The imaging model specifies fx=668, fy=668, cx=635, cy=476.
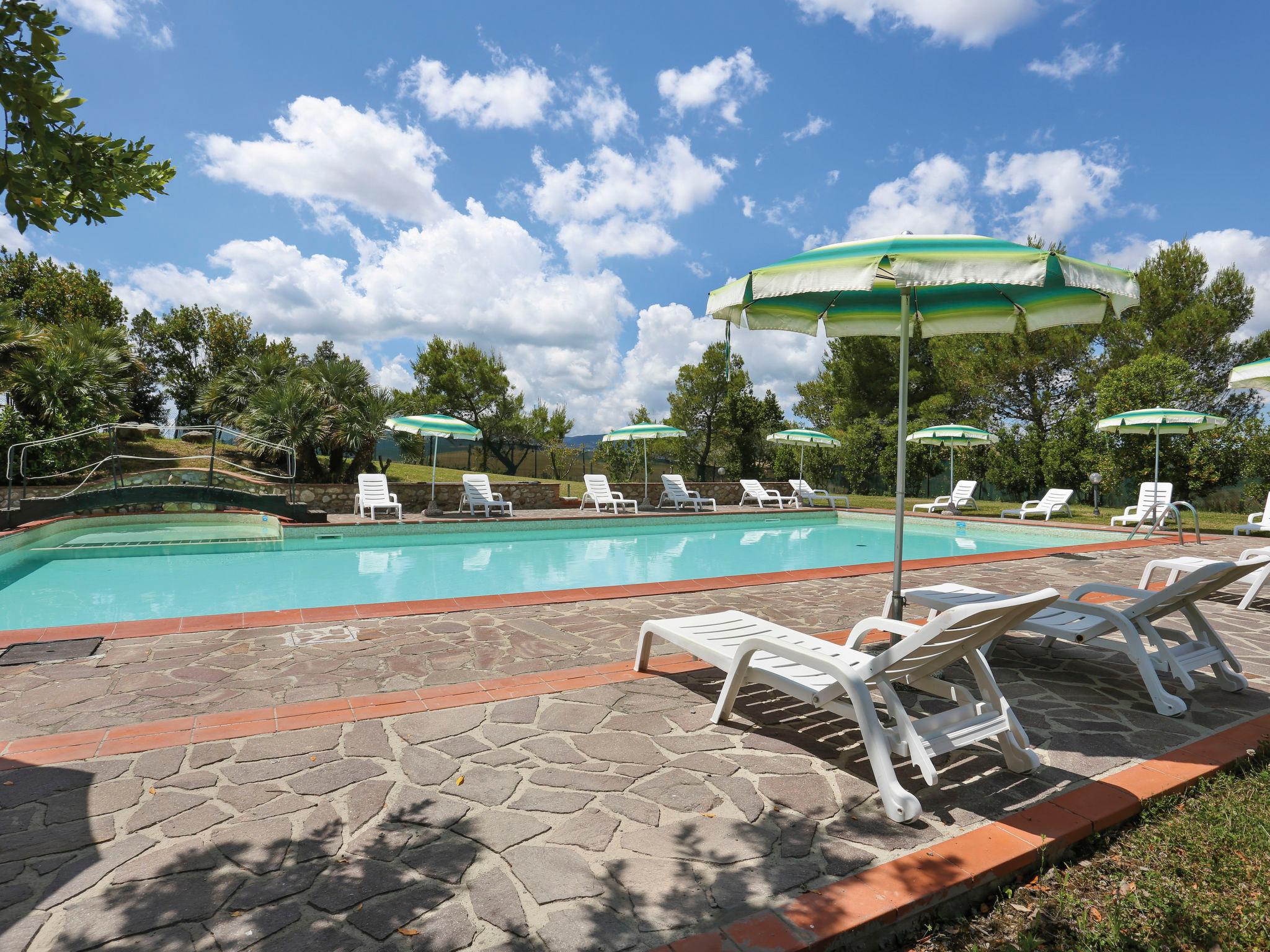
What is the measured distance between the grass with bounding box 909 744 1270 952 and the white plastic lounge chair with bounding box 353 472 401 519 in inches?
526

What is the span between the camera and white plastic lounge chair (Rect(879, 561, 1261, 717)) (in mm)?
→ 3623

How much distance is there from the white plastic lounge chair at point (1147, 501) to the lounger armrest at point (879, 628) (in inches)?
517

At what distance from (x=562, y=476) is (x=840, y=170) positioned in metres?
20.9

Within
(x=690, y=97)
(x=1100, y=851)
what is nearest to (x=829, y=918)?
(x=1100, y=851)

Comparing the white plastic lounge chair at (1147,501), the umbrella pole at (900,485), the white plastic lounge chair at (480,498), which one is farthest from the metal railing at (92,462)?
the white plastic lounge chair at (1147,501)

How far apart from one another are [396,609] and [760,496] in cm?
1536

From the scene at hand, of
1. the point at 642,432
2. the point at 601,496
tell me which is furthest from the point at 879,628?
the point at 642,432

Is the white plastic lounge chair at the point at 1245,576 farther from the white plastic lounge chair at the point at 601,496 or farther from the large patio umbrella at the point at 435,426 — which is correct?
the large patio umbrella at the point at 435,426

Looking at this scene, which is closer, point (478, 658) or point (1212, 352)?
point (478, 658)

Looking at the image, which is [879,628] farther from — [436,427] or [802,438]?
[802,438]

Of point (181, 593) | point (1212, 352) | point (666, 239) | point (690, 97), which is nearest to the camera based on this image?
point (181, 593)

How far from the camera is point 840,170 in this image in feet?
42.2

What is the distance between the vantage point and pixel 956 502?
18.4 m

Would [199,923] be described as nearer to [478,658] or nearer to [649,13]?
[478,658]
